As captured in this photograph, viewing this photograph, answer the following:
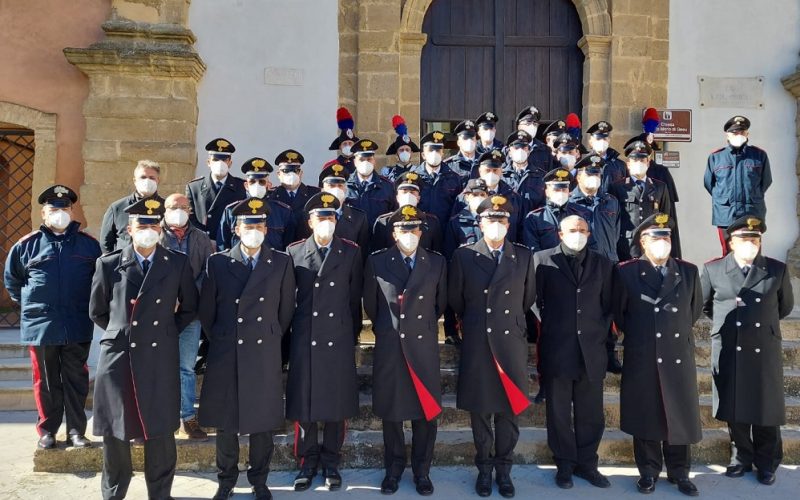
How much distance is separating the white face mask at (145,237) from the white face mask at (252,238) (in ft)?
1.87

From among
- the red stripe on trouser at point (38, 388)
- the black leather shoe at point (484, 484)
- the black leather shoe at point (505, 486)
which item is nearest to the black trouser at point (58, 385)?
the red stripe on trouser at point (38, 388)

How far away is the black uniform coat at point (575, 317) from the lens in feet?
16.0

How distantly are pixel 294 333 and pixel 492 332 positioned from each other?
1386mm

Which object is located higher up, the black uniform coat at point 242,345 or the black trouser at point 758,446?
the black uniform coat at point 242,345

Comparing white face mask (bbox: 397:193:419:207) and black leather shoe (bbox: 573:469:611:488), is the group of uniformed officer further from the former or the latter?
white face mask (bbox: 397:193:419:207)

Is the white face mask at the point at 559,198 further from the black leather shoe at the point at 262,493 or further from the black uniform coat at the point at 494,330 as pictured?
the black leather shoe at the point at 262,493

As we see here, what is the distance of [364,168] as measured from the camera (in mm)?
6598

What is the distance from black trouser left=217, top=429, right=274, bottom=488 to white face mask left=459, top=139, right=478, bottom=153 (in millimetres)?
3599

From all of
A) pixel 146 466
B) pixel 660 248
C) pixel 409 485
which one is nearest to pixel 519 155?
pixel 660 248

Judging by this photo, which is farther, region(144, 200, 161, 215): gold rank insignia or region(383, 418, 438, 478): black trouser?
region(383, 418, 438, 478): black trouser

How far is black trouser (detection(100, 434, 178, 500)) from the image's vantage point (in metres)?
4.41

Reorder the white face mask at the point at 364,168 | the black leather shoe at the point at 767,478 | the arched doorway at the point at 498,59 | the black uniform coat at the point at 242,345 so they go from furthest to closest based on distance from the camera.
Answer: the arched doorway at the point at 498,59, the white face mask at the point at 364,168, the black leather shoe at the point at 767,478, the black uniform coat at the point at 242,345

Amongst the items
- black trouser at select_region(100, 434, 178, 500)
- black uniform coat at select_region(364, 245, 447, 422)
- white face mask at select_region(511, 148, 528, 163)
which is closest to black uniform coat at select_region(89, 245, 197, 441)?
black trouser at select_region(100, 434, 178, 500)

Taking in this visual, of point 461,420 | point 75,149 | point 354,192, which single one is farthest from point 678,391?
point 75,149
